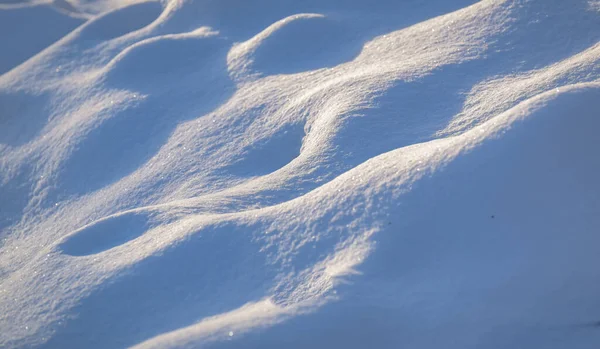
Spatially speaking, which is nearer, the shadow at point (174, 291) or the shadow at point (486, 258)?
the shadow at point (486, 258)

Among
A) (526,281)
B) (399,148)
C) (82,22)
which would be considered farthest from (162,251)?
(82,22)

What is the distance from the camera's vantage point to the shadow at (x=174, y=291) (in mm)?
2168

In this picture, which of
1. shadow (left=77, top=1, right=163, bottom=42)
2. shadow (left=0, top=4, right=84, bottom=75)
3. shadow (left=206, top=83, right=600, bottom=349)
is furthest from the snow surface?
shadow (left=0, top=4, right=84, bottom=75)

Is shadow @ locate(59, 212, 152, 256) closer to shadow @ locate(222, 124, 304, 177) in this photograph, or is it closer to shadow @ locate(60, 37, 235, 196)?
shadow @ locate(222, 124, 304, 177)

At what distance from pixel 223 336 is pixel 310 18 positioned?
277 centimetres

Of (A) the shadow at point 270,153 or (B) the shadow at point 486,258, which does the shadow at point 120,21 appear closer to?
(A) the shadow at point 270,153

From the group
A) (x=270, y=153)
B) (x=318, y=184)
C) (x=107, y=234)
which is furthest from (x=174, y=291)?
(x=270, y=153)

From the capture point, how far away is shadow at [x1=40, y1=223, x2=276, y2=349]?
2.17m

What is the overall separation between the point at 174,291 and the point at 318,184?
0.84 metres

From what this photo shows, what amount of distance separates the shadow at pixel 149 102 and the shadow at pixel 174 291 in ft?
4.08

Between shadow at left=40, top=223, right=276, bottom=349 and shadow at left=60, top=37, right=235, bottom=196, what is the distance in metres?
1.24

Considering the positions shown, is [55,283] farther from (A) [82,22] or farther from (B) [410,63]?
(A) [82,22]

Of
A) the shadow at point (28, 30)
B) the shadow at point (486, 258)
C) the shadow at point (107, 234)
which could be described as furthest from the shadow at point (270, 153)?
the shadow at point (28, 30)

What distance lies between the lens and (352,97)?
305 centimetres
